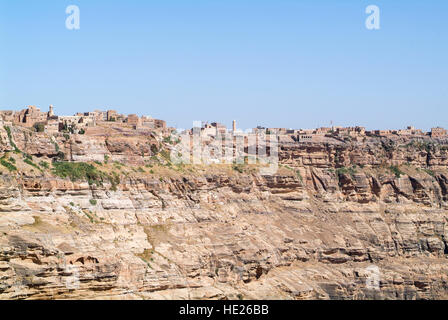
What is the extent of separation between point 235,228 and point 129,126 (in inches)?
515

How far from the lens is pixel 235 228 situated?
53.2 m

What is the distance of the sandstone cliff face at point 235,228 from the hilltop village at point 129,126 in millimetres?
2832

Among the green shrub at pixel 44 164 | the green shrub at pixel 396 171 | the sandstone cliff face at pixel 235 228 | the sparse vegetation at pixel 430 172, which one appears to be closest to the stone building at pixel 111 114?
the sandstone cliff face at pixel 235 228

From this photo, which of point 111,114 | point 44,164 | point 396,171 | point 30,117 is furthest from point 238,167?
point 396,171

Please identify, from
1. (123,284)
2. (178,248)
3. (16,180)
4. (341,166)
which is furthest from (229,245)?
(341,166)

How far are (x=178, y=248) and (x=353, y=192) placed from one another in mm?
29458

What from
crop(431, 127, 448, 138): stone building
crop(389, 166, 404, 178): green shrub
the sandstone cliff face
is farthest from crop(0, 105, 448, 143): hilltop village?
crop(389, 166, 404, 178): green shrub

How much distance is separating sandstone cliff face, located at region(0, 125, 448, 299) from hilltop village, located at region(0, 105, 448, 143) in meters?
2.83

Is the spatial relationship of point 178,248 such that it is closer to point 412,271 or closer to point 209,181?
point 209,181

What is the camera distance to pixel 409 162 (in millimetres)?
78875

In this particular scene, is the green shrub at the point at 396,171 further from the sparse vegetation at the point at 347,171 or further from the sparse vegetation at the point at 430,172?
the sparse vegetation at the point at 347,171

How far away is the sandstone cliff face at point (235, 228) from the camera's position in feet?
122

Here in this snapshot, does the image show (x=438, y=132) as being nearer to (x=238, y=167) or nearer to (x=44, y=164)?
(x=238, y=167)

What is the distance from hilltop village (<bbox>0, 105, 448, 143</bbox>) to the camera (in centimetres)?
5422
